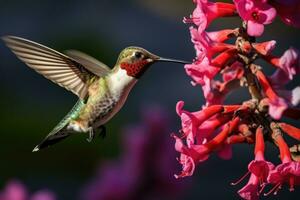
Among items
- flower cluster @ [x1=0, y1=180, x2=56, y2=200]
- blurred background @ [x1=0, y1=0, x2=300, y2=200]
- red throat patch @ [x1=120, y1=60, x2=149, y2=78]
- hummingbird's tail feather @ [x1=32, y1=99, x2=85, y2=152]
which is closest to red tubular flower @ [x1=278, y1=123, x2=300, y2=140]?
red throat patch @ [x1=120, y1=60, x2=149, y2=78]

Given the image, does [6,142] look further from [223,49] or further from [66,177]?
[223,49]

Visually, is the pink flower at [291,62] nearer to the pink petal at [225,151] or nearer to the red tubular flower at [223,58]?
the red tubular flower at [223,58]

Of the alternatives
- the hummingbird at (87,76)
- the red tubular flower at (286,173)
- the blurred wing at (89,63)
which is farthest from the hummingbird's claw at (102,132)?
the red tubular flower at (286,173)

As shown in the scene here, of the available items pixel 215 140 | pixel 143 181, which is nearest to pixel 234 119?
pixel 215 140

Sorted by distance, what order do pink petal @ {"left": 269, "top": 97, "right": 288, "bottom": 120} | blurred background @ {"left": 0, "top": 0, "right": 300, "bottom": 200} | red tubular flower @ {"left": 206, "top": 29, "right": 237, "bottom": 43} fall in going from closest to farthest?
1. pink petal @ {"left": 269, "top": 97, "right": 288, "bottom": 120}
2. red tubular flower @ {"left": 206, "top": 29, "right": 237, "bottom": 43}
3. blurred background @ {"left": 0, "top": 0, "right": 300, "bottom": 200}

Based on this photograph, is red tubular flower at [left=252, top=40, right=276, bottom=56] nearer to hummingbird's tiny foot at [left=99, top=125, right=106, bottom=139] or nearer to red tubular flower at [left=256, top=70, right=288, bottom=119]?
red tubular flower at [left=256, top=70, right=288, bottom=119]

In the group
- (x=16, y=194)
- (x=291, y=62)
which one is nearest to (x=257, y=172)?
(x=291, y=62)
